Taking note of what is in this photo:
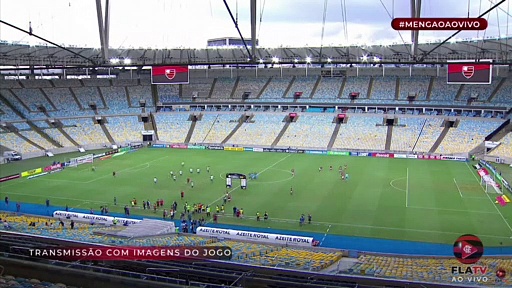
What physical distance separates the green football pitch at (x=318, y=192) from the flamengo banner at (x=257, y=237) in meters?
3.02

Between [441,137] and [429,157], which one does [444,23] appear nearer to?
[429,157]

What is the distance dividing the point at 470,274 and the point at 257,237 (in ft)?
A: 37.6

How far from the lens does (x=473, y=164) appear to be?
4641cm

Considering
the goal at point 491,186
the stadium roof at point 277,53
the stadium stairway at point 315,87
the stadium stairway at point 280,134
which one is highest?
the stadium roof at point 277,53

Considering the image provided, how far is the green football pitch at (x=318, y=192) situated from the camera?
87.8ft

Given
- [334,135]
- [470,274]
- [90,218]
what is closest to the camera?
[470,274]

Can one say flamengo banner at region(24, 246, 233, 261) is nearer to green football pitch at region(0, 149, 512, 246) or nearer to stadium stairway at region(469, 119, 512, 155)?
green football pitch at region(0, 149, 512, 246)

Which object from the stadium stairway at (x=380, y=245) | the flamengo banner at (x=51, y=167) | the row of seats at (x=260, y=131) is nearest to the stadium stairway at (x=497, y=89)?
the row of seats at (x=260, y=131)

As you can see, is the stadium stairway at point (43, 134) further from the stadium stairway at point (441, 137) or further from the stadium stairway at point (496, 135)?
the stadium stairway at point (496, 135)

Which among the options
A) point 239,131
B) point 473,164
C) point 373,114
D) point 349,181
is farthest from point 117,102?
point 473,164

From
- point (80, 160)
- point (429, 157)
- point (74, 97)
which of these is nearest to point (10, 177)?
point (80, 160)

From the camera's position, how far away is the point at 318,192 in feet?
114

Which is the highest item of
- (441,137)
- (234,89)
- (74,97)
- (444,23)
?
(234,89)

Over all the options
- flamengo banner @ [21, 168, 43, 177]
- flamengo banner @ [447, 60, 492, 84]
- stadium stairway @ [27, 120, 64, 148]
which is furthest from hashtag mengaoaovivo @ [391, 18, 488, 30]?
stadium stairway @ [27, 120, 64, 148]
